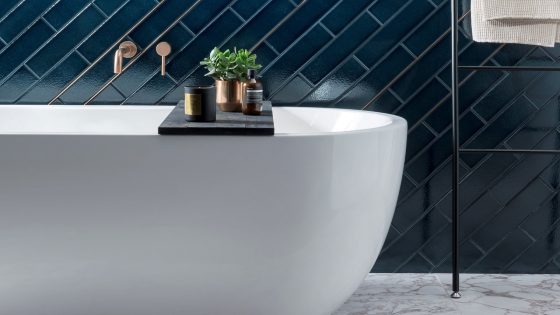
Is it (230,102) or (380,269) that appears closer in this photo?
(230,102)

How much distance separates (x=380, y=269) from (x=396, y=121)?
0.89 m

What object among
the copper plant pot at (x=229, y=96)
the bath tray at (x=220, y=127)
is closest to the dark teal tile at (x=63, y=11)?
the copper plant pot at (x=229, y=96)

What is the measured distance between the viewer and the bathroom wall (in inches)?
122

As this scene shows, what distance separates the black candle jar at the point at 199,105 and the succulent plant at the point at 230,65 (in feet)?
1.61

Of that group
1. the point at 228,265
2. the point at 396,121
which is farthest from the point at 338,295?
the point at 396,121

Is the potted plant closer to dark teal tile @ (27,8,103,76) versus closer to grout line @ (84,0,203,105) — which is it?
grout line @ (84,0,203,105)

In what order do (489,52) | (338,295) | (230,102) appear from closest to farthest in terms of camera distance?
(338,295) → (230,102) → (489,52)

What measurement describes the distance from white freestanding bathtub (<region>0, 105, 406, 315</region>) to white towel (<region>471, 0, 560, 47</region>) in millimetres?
683

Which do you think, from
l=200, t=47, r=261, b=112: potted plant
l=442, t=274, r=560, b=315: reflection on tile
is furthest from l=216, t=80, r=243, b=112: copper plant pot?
l=442, t=274, r=560, b=315: reflection on tile

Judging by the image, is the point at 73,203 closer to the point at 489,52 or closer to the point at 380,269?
the point at 380,269

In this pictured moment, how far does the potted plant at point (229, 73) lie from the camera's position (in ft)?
9.04

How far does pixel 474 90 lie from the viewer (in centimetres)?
309

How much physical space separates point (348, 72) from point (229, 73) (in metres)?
0.55

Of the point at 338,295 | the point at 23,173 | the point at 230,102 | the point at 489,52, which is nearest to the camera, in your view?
the point at 23,173
